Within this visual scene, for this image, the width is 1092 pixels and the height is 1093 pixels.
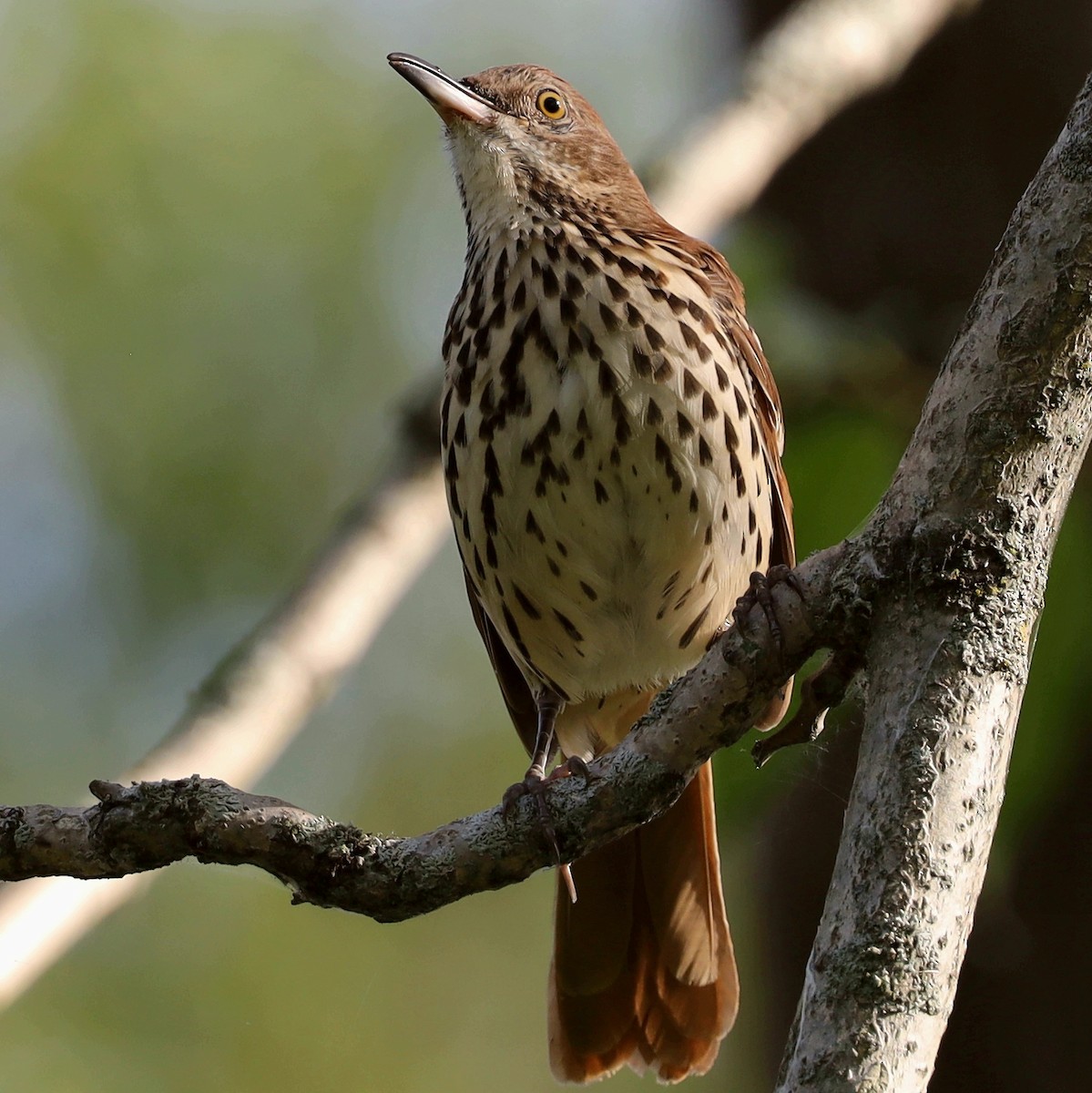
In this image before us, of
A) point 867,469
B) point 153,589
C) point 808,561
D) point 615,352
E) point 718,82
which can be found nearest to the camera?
point 808,561

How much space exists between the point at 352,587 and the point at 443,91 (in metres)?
1.40

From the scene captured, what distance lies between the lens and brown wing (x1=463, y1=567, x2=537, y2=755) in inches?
159

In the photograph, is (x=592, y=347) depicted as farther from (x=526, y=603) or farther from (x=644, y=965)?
(x=644, y=965)

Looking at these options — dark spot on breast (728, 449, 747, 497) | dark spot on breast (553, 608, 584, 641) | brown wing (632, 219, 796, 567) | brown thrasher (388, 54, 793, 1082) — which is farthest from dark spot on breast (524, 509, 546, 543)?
brown wing (632, 219, 796, 567)

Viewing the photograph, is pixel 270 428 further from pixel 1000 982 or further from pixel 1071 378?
pixel 1071 378

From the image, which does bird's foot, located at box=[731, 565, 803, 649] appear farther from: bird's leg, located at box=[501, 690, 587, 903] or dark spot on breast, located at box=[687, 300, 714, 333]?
dark spot on breast, located at box=[687, 300, 714, 333]

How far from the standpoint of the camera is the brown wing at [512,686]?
4.03 meters

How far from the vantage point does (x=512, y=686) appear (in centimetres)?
414

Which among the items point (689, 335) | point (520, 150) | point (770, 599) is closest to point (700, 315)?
point (689, 335)

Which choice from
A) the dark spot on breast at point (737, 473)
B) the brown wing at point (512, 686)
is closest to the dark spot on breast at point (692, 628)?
the dark spot on breast at point (737, 473)

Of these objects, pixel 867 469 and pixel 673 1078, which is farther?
pixel 673 1078

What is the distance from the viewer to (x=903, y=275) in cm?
332

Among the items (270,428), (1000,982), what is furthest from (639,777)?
(270,428)

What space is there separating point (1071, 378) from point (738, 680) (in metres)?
0.62
